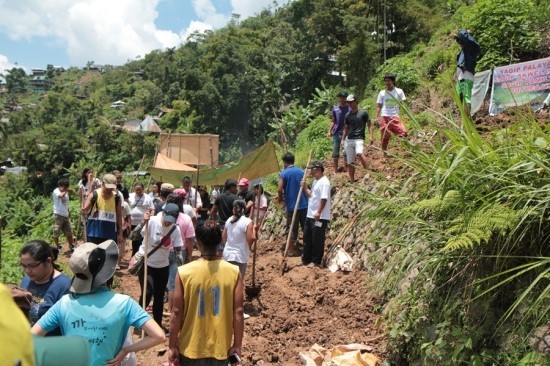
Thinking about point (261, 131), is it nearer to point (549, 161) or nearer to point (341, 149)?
point (341, 149)

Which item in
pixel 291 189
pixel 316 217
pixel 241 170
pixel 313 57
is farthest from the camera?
pixel 313 57

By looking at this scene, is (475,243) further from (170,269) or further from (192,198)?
(192,198)

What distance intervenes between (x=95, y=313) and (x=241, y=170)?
352 inches

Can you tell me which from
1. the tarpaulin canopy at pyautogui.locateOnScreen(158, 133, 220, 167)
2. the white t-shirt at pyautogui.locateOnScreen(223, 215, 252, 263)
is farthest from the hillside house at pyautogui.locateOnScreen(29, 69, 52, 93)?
the white t-shirt at pyautogui.locateOnScreen(223, 215, 252, 263)

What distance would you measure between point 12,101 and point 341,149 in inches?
4008

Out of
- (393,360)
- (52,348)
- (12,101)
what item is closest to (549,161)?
(393,360)

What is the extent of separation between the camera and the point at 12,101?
321ft

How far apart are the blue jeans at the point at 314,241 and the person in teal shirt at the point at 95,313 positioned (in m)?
5.06

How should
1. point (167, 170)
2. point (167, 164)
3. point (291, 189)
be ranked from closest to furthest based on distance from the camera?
point (291, 189) → point (167, 170) → point (167, 164)

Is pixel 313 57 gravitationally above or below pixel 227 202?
above

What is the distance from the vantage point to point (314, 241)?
7965 mm

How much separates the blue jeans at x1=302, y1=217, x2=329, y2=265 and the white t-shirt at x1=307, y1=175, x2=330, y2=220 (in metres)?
0.12

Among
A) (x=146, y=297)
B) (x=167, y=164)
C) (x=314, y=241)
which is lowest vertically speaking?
(x=146, y=297)

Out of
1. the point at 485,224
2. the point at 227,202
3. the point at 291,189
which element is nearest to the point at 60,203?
the point at 227,202
